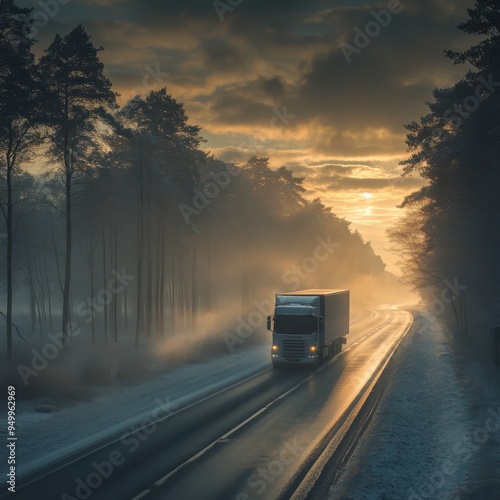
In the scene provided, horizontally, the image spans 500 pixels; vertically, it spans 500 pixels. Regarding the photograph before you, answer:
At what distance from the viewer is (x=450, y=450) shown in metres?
14.9

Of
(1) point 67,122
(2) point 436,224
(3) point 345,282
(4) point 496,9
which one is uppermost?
(4) point 496,9

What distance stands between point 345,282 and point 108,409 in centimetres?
11165

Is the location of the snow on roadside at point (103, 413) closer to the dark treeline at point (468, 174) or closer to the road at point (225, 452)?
the road at point (225, 452)

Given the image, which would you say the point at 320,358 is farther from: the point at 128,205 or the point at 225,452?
the point at 128,205

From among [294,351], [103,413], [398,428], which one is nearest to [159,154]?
[294,351]

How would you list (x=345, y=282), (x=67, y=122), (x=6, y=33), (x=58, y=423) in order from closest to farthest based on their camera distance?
(x=58, y=423) < (x=6, y=33) < (x=67, y=122) < (x=345, y=282)

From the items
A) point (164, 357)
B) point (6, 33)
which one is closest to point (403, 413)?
point (164, 357)

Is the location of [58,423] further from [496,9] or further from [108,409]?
[496,9]

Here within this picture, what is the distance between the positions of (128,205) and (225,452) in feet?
114

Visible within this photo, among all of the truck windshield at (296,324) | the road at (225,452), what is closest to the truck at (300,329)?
the truck windshield at (296,324)

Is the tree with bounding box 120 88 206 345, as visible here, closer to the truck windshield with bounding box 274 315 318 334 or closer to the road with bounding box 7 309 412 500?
the truck windshield with bounding box 274 315 318 334

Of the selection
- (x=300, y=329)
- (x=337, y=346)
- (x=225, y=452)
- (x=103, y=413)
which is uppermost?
(x=300, y=329)

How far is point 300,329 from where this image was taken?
30.8 metres

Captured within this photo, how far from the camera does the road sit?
1233 centimetres
